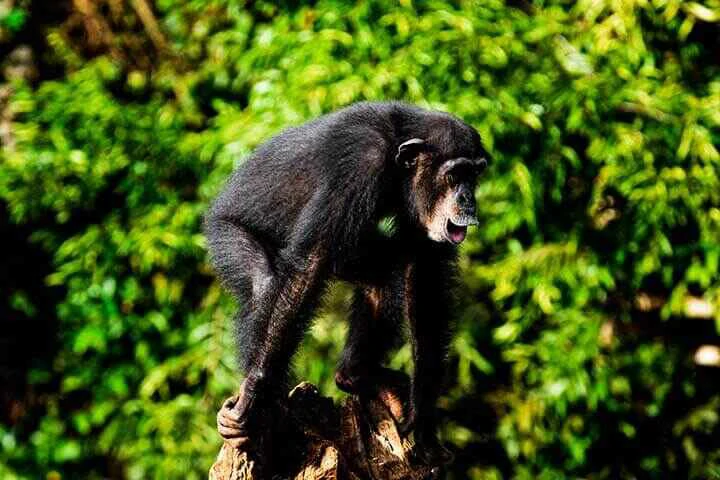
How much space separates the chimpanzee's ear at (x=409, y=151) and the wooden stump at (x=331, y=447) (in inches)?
41.0

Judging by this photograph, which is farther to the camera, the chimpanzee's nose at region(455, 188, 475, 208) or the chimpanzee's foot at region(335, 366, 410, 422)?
the chimpanzee's foot at region(335, 366, 410, 422)

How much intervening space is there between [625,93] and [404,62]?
1.36 metres

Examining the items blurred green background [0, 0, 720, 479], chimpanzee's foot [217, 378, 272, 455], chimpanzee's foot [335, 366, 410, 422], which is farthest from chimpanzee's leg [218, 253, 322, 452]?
blurred green background [0, 0, 720, 479]

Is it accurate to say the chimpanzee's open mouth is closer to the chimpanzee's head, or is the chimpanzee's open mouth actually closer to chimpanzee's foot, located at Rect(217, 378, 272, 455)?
the chimpanzee's head

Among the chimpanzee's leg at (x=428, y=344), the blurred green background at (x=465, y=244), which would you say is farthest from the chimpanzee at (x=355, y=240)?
the blurred green background at (x=465, y=244)

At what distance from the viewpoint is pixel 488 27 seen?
6.74m

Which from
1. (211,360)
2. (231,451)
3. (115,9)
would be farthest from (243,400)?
(115,9)

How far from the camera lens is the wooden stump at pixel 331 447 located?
4531 mm

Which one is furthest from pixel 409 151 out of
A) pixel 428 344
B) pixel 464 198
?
pixel 428 344

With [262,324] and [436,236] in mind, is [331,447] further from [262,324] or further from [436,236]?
[436,236]

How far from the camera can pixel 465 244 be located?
7.09m

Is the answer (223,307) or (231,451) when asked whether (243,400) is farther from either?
(223,307)

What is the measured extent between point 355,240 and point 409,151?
1.52 feet

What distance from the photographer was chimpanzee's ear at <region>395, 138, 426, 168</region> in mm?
4848
